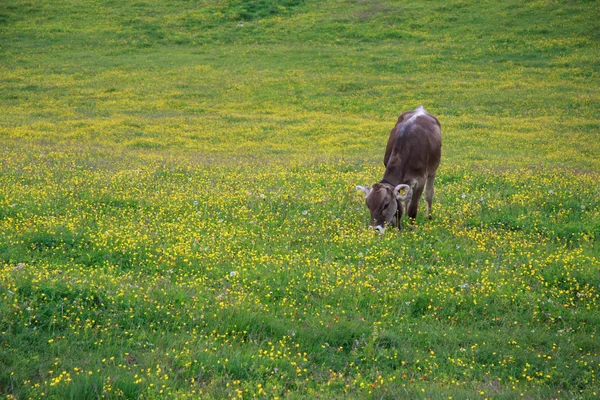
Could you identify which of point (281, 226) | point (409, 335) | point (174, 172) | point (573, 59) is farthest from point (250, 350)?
point (573, 59)

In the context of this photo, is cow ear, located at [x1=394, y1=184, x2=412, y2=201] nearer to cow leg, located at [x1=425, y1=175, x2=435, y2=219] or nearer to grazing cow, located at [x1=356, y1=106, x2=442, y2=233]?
grazing cow, located at [x1=356, y1=106, x2=442, y2=233]

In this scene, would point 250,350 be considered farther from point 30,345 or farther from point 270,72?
point 270,72

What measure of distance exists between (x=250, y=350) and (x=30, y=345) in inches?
97.4

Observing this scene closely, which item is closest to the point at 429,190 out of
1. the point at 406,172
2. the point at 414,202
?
the point at 414,202

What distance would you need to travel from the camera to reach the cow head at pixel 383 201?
37.4 ft

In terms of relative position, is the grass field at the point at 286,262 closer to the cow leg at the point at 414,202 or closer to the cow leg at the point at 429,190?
the cow leg at the point at 429,190

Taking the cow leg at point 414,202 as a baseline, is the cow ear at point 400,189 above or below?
above

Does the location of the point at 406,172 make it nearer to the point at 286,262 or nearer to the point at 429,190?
the point at 429,190

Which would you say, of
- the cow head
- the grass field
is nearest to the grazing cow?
the cow head

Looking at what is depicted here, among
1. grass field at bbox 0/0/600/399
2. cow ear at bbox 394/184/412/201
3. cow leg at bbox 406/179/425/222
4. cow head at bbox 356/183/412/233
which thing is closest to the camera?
grass field at bbox 0/0/600/399

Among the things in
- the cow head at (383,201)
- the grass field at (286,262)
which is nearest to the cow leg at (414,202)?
the grass field at (286,262)

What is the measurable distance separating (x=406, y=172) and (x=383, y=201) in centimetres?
134

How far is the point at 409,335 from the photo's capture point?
24.8ft

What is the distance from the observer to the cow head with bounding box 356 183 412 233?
11.4 metres
